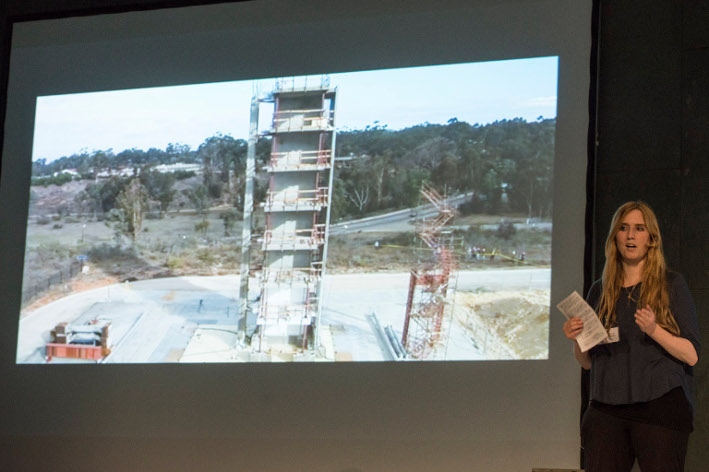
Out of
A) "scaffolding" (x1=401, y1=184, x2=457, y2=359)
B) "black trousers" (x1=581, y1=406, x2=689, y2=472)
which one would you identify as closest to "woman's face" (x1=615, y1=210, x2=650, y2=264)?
"black trousers" (x1=581, y1=406, x2=689, y2=472)

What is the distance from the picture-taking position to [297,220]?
3568mm

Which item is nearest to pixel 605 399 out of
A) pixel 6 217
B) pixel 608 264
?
pixel 608 264

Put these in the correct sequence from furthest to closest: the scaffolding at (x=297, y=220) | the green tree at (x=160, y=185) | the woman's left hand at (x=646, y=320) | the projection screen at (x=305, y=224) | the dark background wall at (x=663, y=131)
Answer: the green tree at (x=160, y=185)
the scaffolding at (x=297, y=220)
the projection screen at (x=305, y=224)
the dark background wall at (x=663, y=131)
the woman's left hand at (x=646, y=320)

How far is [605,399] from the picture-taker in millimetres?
2047

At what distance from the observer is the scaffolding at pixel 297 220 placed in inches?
139

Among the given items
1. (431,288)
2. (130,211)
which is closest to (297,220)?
(431,288)

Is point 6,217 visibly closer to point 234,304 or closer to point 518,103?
point 234,304

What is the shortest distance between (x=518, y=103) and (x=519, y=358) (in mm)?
1194

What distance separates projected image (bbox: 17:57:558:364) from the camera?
3.33 m

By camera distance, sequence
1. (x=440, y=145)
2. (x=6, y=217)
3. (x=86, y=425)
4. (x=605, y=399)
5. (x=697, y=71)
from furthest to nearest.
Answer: (x=6, y=217)
(x=86, y=425)
(x=440, y=145)
(x=697, y=71)
(x=605, y=399)

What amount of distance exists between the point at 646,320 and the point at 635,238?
27 cm

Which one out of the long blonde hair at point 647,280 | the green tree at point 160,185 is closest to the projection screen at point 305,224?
the green tree at point 160,185

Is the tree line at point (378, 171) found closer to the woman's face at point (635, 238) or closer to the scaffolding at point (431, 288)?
the scaffolding at point (431, 288)

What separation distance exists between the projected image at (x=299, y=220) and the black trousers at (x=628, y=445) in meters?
1.21
